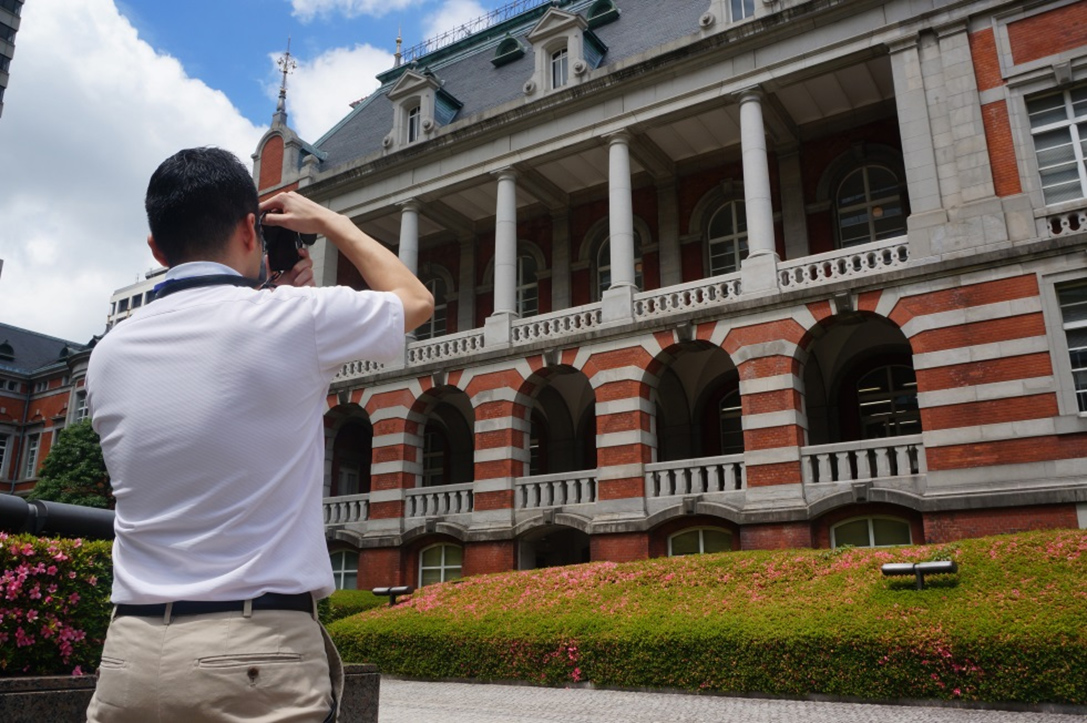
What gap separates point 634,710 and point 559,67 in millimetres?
20518

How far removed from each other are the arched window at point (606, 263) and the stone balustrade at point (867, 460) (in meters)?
9.55

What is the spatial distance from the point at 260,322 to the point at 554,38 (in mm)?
25702

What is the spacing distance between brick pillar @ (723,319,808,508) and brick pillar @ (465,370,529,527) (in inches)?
260

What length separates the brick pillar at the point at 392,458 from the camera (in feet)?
82.2

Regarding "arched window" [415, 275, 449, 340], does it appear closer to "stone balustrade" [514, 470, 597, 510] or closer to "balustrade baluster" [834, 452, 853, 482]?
"stone balustrade" [514, 470, 597, 510]

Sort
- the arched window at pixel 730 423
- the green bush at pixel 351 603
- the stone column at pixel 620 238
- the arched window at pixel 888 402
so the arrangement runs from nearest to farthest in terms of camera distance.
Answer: the green bush at pixel 351 603
the stone column at pixel 620 238
the arched window at pixel 888 402
the arched window at pixel 730 423

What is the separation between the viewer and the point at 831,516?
60.8 ft

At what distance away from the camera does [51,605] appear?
6242 mm

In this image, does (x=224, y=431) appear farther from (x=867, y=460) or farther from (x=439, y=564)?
(x=439, y=564)

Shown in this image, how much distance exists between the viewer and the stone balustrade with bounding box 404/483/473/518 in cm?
2423

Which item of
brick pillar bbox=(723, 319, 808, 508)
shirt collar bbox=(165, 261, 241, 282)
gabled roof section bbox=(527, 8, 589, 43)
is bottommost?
shirt collar bbox=(165, 261, 241, 282)

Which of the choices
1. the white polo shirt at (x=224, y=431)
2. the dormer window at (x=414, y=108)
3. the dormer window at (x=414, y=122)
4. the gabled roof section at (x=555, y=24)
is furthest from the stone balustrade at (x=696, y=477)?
the white polo shirt at (x=224, y=431)

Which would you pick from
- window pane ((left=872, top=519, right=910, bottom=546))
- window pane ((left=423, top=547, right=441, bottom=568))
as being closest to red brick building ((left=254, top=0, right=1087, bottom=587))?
window pane ((left=872, top=519, right=910, bottom=546))

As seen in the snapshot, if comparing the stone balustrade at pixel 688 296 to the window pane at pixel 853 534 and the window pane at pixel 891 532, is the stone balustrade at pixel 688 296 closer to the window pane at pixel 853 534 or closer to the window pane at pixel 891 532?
the window pane at pixel 853 534
